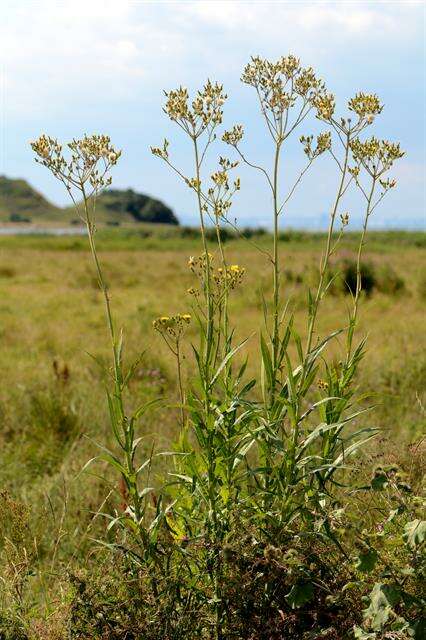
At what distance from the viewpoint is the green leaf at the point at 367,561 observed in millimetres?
2471

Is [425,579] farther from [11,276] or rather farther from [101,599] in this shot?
[11,276]

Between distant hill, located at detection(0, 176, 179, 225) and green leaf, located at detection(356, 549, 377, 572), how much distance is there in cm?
13537

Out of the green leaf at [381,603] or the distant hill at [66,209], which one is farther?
the distant hill at [66,209]

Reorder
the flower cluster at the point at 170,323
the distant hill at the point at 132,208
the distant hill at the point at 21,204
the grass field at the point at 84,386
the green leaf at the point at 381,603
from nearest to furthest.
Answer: the green leaf at the point at 381,603 → the flower cluster at the point at 170,323 → the grass field at the point at 84,386 → the distant hill at the point at 132,208 → the distant hill at the point at 21,204

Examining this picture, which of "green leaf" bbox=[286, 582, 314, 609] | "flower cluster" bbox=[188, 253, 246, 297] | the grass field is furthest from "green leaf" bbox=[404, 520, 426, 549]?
"flower cluster" bbox=[188, 253, 246, 297]

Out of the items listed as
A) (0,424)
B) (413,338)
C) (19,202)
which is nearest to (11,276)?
(413,338)

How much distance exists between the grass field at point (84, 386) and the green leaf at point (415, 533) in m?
0.53

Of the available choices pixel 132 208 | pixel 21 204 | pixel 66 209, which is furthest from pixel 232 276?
pixel 21 204

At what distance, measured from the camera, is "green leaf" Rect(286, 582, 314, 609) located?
260cm

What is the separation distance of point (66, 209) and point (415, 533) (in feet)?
544

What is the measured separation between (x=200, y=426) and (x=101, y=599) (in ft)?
2.44

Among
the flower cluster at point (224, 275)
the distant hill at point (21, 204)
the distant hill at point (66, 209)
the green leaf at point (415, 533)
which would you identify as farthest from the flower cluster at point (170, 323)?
the distant hill at point (21, 204)

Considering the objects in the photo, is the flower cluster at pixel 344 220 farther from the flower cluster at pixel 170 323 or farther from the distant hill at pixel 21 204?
the distant hill at pixel 21 204

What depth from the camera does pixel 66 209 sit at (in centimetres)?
16362
